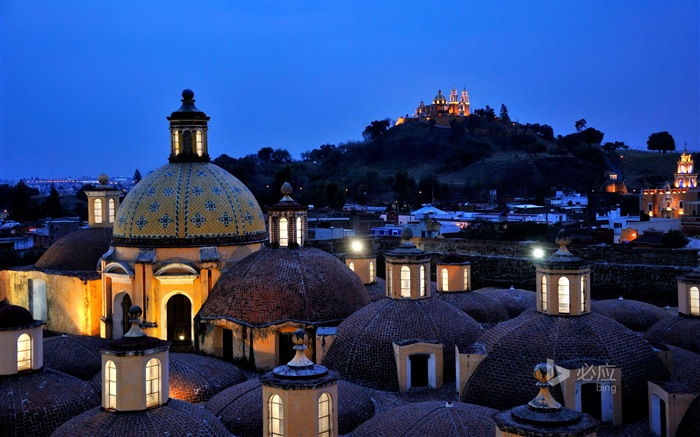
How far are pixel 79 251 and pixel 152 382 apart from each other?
60.2ft

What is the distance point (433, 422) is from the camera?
16.9 m

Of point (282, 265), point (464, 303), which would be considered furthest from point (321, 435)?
point (464, 303)

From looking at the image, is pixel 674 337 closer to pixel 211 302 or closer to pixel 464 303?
pixel 464 303

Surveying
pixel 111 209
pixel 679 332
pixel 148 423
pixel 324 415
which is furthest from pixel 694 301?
pixel 111 209

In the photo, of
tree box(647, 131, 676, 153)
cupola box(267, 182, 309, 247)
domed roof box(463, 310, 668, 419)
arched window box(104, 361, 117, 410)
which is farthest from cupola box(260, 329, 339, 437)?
tree box(647, 131, 676, 153)

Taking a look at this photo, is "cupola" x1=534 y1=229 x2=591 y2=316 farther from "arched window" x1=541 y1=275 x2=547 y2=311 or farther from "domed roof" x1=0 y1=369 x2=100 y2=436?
"domed roof" x1=0 y1=369 x2=100 y2=436

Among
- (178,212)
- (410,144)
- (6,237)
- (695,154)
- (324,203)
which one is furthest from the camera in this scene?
(410,144)

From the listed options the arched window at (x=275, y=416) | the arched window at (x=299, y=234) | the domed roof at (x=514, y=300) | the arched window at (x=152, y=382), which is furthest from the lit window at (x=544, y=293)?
the domed roof at (x=514, y=300)

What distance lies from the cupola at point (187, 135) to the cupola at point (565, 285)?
1518cm

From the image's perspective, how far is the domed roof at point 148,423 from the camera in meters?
16.4

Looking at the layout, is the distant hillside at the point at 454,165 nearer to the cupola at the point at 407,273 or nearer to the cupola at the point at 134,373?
the cupola at the point at 407,273

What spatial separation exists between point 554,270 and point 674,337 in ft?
21.0

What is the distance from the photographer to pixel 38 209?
3467 inches

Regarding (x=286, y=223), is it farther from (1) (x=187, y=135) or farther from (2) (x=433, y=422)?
(2) (x=433, y=422)
